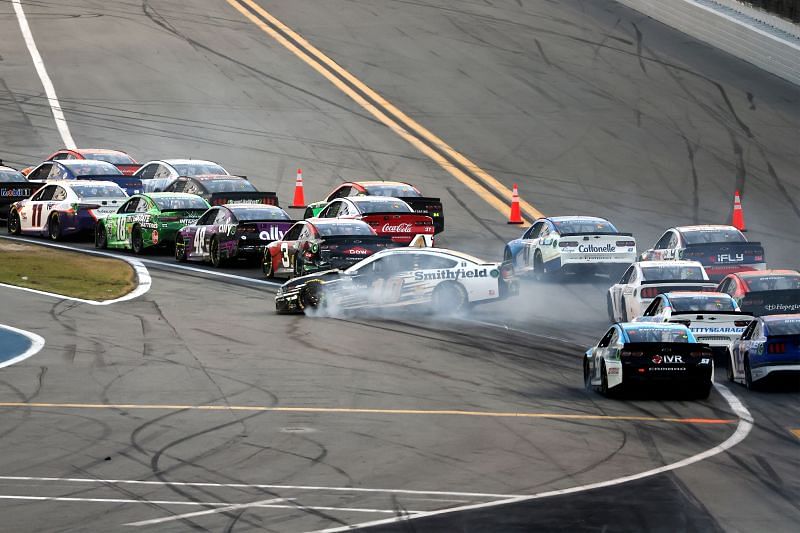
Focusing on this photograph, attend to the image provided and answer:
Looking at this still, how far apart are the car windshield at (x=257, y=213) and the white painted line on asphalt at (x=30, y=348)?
8466 millimetres

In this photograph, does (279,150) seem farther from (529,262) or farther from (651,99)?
(529,262)

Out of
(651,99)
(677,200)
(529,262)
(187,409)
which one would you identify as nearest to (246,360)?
(187,409)

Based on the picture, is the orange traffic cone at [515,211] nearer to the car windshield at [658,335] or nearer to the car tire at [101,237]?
the car tire at [101,237]

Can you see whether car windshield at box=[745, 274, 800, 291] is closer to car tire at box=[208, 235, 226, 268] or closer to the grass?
the grass

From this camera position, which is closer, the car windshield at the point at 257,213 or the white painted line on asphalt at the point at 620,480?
the white painted line on asphalt at the point at 620,480

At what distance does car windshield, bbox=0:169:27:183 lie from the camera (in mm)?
38219

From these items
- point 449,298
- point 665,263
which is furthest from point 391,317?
point 665,263

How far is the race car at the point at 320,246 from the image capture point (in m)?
28.5

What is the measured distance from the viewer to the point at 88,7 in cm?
5903

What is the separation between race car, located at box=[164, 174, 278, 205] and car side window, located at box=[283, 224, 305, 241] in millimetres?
4316

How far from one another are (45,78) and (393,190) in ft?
65.0

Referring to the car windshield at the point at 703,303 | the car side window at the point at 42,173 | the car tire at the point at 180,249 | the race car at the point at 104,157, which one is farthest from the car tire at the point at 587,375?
the race car at the point at 104,157

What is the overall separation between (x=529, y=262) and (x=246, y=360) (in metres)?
10.8

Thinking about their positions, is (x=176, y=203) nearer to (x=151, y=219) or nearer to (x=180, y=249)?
(x=151, y=219)
